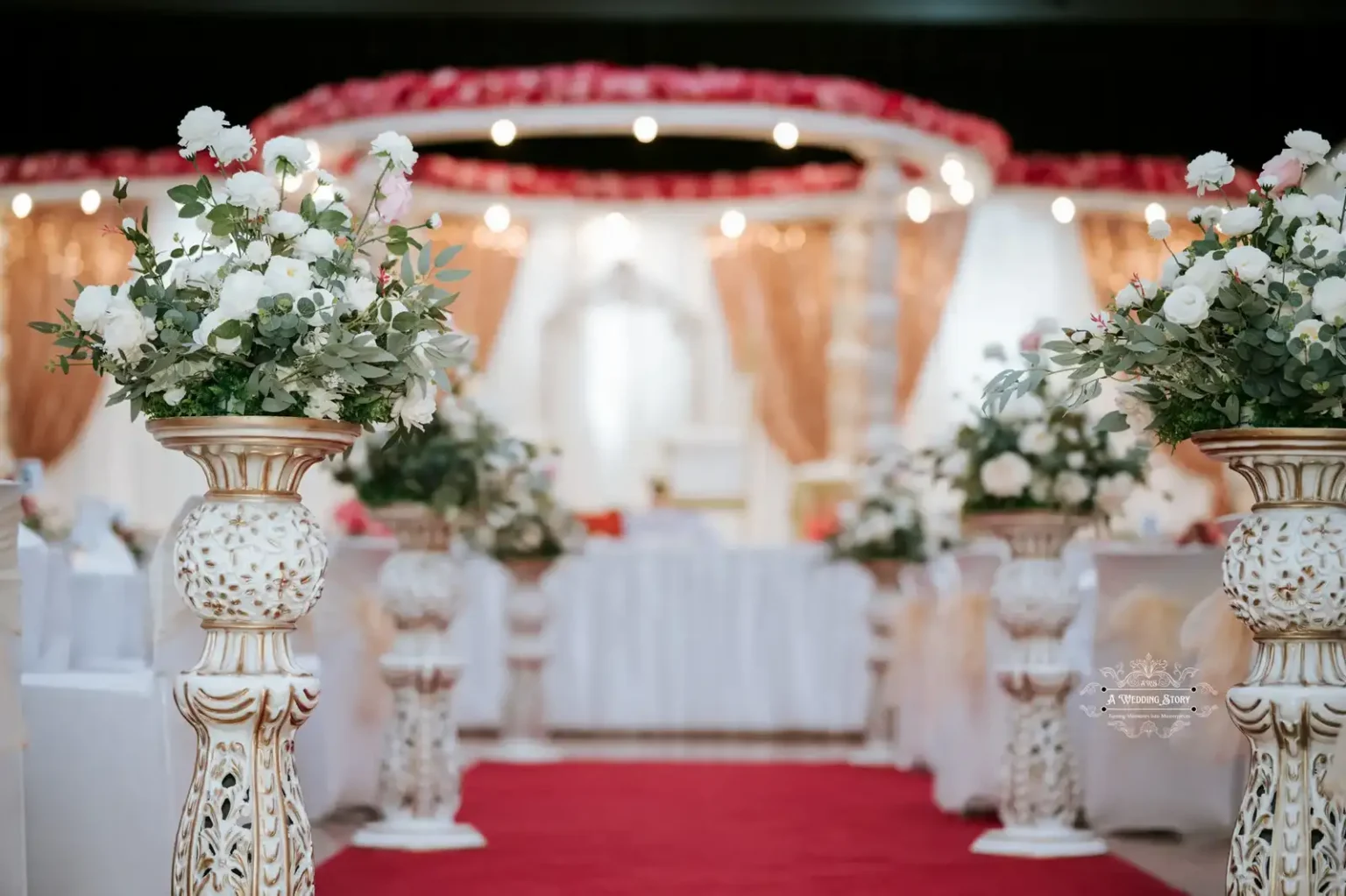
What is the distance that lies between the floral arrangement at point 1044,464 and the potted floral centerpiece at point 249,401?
2302mm

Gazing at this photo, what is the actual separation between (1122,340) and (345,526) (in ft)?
15.6

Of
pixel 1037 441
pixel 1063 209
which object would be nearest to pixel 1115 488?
pixel 1037 441

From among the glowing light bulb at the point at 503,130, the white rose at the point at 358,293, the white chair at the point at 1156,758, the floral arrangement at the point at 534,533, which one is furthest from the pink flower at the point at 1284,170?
the glowing light bulb at the point at 503,130

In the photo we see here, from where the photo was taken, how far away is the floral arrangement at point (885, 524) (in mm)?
7523

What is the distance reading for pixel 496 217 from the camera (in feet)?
40.1

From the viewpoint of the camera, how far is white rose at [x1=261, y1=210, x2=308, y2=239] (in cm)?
300

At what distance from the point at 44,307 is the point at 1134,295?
11473mm

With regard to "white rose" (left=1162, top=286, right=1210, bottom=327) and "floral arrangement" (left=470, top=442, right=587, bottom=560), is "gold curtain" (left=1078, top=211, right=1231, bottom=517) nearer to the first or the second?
"floral arrangement" (left=470, top=442, right=587, bottom=560)

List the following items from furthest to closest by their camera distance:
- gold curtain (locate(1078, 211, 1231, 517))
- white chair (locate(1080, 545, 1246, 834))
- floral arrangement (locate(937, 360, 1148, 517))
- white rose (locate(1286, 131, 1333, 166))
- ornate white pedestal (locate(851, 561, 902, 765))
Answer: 1. gold curtain (locate(1078, 211, 1231, 517))
2. ornate white pedestal (locate(851, 561, 902, 765))
3. white chair (locate(1080, 545, 1246, 834))
4. floral arrangement (locate(937, 360, 1148, 517))
5. white rose (locate(1286, 131, 1333, 166))

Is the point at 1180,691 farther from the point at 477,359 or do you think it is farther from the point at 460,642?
the point at 477,359

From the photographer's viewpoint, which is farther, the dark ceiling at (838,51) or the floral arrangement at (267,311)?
the dark ceiling at (838,51)

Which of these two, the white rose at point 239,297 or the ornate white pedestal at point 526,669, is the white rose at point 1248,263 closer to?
the white rose at point 239,297

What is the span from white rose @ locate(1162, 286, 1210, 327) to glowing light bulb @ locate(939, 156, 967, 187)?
7.07 meters

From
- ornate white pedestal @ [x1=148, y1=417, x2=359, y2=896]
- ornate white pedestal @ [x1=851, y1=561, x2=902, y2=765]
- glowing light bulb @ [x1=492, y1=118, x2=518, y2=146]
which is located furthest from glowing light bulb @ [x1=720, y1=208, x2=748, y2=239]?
ornate white pedestal @ [x1=148, y1=417, x2=359, y2=896]
